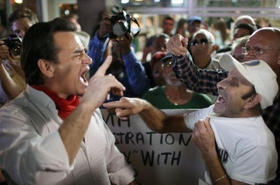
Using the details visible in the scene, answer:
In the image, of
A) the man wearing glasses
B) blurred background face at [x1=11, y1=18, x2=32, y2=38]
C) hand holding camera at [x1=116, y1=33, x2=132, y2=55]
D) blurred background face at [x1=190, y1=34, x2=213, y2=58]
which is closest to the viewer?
the man wearing glasses

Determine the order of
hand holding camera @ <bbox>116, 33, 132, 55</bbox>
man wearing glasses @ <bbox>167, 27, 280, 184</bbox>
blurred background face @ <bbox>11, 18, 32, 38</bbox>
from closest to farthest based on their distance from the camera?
man wearing glasses @ <bbox>167, 27, 280, 184</bbox> → hand holding camera @ <bbox>116, 33, 132, 55</bbox> → blurred background face @ <bbox>11, 18, 32, 38</bbox>

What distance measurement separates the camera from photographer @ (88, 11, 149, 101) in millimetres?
2762

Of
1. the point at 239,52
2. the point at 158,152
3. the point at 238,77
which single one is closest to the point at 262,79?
the point at 238,77

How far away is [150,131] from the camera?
2191 mm

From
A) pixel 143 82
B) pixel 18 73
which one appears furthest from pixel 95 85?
pixel 143 82

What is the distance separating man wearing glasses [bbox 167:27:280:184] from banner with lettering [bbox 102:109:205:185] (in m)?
0.34

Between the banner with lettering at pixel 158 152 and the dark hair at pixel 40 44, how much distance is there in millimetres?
819

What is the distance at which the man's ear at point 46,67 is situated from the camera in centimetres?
147

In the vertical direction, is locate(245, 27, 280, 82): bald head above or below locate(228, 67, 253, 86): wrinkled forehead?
above

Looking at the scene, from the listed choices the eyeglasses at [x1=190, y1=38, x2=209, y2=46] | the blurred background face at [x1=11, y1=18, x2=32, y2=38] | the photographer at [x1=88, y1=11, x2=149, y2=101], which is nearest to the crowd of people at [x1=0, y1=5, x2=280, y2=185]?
the photographer at [x1=88, y1=11, x2=149, y2=101]

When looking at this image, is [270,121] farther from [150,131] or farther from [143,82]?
[143,82]

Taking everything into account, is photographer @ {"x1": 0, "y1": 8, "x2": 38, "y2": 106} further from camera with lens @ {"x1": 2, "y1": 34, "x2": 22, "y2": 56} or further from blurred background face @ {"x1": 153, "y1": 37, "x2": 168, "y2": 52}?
blurred background face @ {"x1": 153, "y1": 37, "x2": 168, "y2": 52}

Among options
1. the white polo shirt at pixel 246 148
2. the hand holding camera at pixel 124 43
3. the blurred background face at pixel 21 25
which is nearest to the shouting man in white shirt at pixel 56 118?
the white polo shirt at pixel 246 148

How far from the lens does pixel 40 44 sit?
4.72 feet
